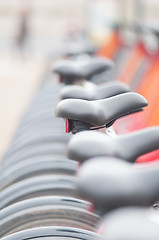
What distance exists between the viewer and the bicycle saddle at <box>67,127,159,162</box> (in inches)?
37.3

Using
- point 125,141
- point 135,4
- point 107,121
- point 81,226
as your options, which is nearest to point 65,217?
point 81,226

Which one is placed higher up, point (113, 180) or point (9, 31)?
point (9, 31)

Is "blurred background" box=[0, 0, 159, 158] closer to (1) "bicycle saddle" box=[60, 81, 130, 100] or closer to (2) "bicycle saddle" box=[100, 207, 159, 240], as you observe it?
(1) "bicycle saddle" box=[60, 81, 130, 100]

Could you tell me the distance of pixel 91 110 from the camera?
1.40 metres

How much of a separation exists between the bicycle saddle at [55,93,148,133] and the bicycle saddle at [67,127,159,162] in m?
0.30

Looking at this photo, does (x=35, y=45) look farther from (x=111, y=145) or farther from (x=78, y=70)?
(x=111, y=145)

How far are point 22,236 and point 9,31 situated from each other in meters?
18.2

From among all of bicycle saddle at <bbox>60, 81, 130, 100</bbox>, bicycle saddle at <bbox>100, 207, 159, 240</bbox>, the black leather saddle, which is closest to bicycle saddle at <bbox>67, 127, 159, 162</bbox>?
bicycle saddle at <bbox>100, 207, 159, 240</bbox>

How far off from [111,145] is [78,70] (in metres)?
1.66

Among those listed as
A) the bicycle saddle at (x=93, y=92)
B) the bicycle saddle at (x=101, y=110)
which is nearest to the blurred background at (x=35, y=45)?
the bicycle saddle at (x=93, y=92)

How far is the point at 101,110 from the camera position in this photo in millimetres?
1433

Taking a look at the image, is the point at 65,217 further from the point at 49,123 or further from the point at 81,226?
the point at 49,123

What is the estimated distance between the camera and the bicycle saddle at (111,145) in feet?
3.11

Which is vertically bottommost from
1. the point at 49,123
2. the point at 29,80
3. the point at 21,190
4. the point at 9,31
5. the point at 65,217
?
the point at 65,217
